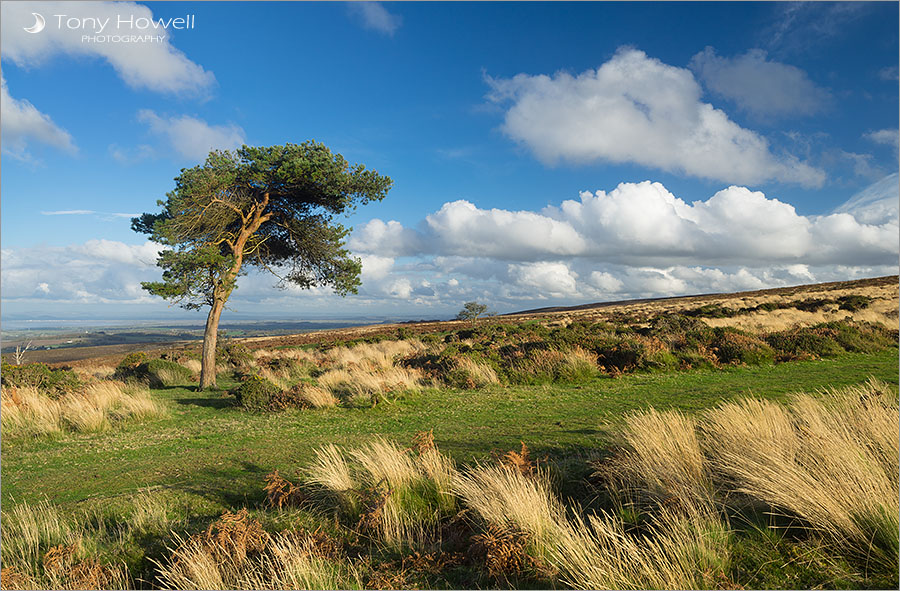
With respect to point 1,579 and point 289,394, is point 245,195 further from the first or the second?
point 1,579

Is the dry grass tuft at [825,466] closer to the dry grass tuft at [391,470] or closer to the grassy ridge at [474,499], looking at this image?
the grassy ridge at [474,499]

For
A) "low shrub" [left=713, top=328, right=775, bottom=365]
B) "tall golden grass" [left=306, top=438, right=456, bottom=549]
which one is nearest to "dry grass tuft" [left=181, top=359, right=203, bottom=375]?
"tall golden grass" [left=306, top=438, right=456, bottom=549]

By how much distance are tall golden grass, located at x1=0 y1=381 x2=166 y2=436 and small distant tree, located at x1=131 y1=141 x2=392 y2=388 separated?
169 inches

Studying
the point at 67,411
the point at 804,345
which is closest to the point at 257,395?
the point at 67,411

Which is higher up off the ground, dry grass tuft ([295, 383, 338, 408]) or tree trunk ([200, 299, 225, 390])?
tree trunk ([200, 299, 225, 390])

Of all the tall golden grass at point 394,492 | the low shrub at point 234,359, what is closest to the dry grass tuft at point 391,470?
the tall golden grass at point 394,492

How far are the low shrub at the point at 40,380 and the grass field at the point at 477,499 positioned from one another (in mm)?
3268

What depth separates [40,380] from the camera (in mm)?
15273

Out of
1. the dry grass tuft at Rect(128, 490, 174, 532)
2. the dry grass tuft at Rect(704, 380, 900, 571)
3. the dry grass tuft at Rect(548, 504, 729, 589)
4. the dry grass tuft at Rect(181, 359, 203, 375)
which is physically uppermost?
the dry grass tuft at Rect(704, 380, 900, 571)

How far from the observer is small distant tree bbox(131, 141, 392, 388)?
1641 centimetres

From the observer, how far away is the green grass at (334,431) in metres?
7.24

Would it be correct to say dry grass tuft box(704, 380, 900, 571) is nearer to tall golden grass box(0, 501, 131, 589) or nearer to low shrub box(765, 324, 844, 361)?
tall golden grass box(0, 501, 131, 589)

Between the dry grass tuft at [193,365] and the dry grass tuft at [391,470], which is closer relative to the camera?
the dry grass tuft at [391,470]

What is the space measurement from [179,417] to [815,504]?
550 inches
